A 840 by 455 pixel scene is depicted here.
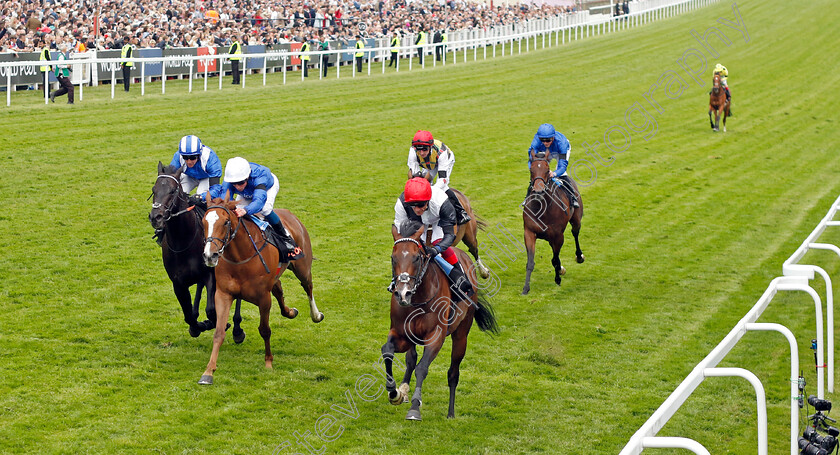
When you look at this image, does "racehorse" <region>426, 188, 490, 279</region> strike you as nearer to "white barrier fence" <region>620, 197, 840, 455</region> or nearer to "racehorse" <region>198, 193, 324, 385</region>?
"racehorse" <region>198, 193, 324, 385</region>

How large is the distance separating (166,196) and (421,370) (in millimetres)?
2861

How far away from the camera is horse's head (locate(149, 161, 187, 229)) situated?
7.96 m

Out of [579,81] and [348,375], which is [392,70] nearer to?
[579,81]

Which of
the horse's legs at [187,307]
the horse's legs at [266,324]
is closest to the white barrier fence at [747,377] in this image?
the horse's legs at [266,324]

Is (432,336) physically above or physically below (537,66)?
below

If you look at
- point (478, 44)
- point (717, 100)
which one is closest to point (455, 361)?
point (717, 100)

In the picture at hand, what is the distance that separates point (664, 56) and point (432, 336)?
33438 mm

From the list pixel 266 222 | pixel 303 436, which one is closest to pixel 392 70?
pixel 266 222

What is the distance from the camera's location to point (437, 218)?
736cm

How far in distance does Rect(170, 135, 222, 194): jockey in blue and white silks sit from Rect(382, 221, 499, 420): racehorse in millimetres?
2426

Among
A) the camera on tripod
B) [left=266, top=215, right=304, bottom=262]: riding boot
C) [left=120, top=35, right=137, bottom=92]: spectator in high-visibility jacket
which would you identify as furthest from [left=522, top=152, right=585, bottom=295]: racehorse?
[left=120, top=35, right=137, bottom=92]: spectator in high-visibility jacket

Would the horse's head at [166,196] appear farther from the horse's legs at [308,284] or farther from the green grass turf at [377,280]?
the horse's legs at [308,284]

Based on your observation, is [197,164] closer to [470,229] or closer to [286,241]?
[286,241]

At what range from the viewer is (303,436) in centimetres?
684
